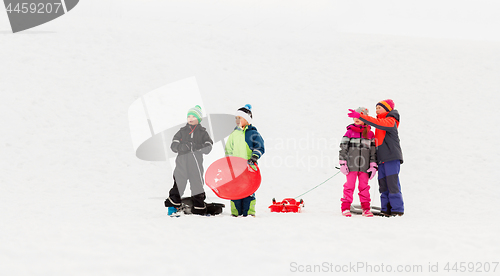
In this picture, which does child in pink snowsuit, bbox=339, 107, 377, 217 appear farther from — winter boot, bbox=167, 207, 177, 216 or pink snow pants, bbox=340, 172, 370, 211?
winter boot, bbox=167, 207, 177, 216

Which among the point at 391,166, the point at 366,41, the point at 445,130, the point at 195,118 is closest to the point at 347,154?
the point at 391,166

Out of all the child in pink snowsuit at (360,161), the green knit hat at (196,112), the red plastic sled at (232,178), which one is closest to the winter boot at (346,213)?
the child in pink snowsuit at (360,161)

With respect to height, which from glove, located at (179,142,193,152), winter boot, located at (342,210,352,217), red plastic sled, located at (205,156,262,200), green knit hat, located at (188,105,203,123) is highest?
green knit hat, located at (188,105,203,123)

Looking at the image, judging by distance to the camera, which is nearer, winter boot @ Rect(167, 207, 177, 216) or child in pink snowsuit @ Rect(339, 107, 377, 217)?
winter boot @ Rect(167, 207, 177, 216)

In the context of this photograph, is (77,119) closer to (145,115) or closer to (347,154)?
(145,115)

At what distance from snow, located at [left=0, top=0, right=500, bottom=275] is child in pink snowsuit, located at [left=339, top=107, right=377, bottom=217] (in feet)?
1.66

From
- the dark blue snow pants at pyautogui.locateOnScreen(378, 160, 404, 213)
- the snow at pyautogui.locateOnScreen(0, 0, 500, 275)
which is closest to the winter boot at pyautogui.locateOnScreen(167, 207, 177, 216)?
the snow at pyautogui.locateOnScreen(0, 0, 500, 275)

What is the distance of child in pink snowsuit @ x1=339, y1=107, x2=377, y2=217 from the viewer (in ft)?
17.7

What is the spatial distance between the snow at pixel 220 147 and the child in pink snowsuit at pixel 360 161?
19.9 inches

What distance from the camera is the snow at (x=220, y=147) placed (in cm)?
333

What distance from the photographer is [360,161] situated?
5.40 meters

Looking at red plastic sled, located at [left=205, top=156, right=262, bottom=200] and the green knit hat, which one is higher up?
the green knit hat

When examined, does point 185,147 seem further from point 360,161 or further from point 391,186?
point 391,186

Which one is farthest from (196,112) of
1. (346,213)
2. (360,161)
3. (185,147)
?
(346,213)
